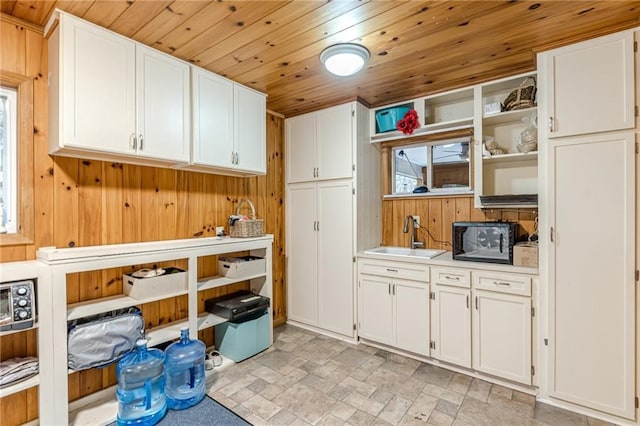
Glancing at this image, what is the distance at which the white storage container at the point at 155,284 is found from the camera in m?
2.18

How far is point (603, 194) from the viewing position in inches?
79.4

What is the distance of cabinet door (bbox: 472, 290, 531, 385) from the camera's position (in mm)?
2299

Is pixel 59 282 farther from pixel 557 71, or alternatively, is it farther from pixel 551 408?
pixel 557 71

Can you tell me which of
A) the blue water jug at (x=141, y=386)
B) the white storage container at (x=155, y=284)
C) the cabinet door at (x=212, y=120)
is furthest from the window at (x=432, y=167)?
the blue water jug at (x=141, y=386)

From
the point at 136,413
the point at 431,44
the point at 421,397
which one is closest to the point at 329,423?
the point at 421,397

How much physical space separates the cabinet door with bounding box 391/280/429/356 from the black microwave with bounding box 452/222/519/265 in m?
0.44

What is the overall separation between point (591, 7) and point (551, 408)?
8.12ft

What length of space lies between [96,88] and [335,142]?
2.03 metres

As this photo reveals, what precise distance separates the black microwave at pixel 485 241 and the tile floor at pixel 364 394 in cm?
96

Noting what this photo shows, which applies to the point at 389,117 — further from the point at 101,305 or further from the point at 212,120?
the point at 101,305

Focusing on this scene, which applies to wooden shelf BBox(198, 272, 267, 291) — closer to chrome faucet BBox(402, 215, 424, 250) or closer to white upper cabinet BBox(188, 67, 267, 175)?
white upper cabinet BBox(188, 67, 267, 175)

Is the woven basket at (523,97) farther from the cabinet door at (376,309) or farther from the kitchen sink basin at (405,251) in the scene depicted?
the cabinet door at (376,309)

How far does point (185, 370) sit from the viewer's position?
228 cm

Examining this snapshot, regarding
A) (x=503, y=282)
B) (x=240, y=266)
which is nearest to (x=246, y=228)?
(x=240, y=266)
